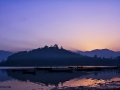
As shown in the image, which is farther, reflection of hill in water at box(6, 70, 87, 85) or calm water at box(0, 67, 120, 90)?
reflection of hill in water at box(6, 70, 87, 85)

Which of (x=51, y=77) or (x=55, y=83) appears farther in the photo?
(x=51, y=77)

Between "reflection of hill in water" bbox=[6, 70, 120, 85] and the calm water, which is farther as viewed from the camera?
"reflection of hill in water" bbox=[6, 70, 120, 85]

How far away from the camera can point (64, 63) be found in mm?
193125

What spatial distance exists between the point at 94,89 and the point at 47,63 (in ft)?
562

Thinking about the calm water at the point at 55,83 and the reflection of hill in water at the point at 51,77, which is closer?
the calm water at the point at 55,83

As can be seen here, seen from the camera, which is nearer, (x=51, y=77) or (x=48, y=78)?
(x=48, y=78)

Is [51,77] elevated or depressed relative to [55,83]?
elevated

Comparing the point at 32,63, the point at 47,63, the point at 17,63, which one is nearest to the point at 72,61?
the point at 47,63

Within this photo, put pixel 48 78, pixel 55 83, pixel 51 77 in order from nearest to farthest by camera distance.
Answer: pixel 55 83 < pixel 48 78 < pixel 51 77

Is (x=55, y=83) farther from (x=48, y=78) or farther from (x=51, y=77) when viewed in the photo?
(x=51, y=77)


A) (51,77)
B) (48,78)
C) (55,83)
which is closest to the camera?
(55,83)

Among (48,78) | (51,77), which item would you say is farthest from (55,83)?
(51,77)

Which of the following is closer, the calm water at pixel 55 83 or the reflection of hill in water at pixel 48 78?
the calm water at pixel 55 83

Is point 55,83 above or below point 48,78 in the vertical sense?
below
